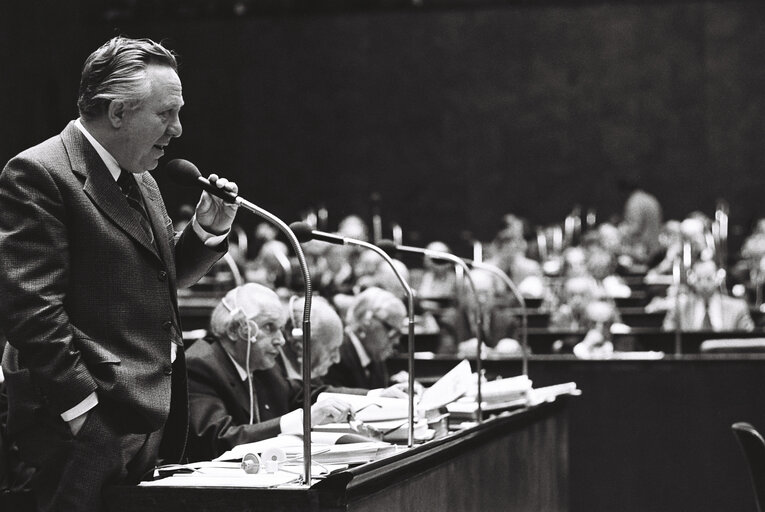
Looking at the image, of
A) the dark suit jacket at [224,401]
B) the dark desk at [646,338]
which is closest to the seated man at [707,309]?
the dark desk at [646,338]

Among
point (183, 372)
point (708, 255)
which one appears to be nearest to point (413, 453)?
point (183, 372)

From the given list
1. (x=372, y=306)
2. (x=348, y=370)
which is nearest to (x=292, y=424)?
(x=348, y=370)

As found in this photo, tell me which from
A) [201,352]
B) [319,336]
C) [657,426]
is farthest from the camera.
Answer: [657,426]

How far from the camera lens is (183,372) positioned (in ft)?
8.05

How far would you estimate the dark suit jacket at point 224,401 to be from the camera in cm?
340

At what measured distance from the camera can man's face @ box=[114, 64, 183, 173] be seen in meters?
2.29

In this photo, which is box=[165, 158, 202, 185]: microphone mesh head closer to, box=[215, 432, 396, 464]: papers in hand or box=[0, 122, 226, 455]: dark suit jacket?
box=[0, 122, 226, 455]: dark suit jacket

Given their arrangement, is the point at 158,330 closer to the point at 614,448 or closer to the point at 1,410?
the point at 1,410

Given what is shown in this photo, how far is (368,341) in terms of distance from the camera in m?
5.18

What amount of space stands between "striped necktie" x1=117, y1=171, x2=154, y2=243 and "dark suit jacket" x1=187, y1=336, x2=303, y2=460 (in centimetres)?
114

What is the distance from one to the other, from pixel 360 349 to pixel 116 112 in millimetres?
2967

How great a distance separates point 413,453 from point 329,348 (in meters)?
1.44

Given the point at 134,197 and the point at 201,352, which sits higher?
the point at 134,197

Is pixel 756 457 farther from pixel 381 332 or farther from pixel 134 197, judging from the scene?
pixel 381 332
